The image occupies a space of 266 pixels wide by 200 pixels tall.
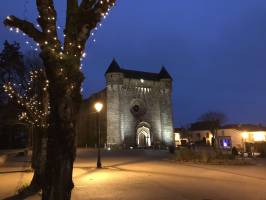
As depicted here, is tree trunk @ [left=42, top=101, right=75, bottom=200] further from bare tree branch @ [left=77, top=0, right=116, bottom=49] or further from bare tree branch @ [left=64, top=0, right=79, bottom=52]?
bare tree branch @ [left=77, top=0, right=116, bottom=49]

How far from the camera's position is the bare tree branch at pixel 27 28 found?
6551mm

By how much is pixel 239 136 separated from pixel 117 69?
2301 centimetres

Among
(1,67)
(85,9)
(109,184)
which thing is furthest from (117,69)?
(85,9)

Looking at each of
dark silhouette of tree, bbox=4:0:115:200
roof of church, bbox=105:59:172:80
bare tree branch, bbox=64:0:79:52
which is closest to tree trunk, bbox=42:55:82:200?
dark silhouette of tree, bbox=4:0:115:200

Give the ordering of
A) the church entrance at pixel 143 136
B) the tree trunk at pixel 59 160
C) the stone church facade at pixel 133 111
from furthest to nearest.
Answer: the church entrance at pixel 143 136
the stone church facade at pixel 133 111
the tree trunk at pixel 59 160

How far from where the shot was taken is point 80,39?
680 centimetres

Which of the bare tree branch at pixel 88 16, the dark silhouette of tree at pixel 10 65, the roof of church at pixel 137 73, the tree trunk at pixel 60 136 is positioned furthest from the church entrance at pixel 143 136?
the tree trunk at pixel 60 136

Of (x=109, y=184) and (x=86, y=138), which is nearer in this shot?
(x=109, y=184)

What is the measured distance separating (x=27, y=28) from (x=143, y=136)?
174 ft

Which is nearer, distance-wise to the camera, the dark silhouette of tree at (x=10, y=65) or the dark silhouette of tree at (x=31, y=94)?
the dark silhouette of tree at (x=31, y=94)

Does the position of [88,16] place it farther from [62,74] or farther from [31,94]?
[31,94]

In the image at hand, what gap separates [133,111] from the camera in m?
58.4

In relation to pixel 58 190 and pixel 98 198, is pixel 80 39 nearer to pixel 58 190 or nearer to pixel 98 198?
pixel 58 190

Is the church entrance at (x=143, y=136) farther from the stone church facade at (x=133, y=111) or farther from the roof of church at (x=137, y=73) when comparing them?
the roof of church at (x=137, y=73)
